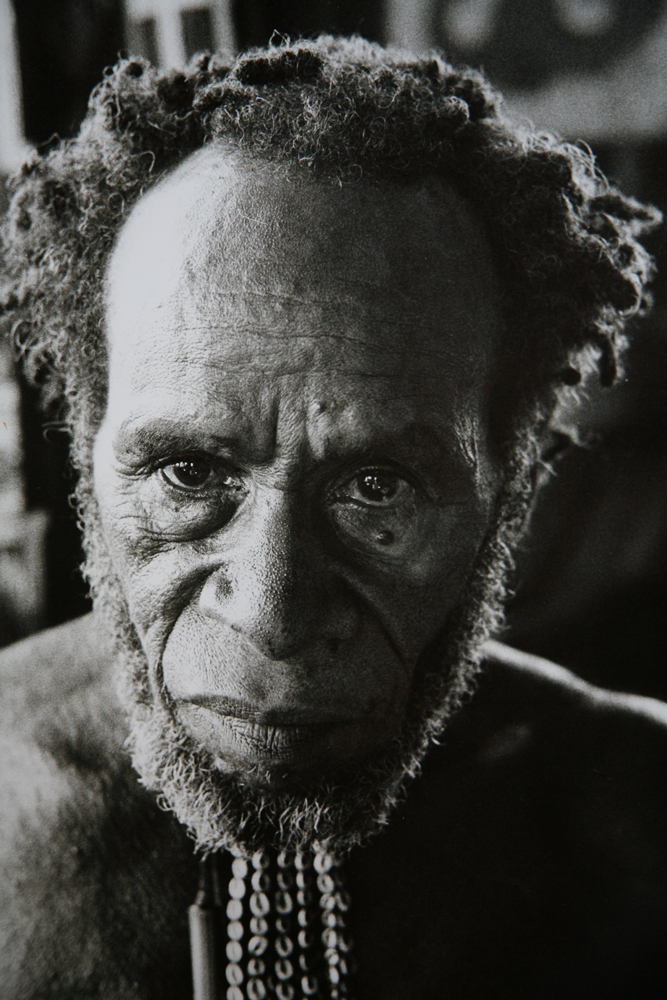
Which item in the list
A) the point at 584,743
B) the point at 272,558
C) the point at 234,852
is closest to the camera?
the point at 272,558

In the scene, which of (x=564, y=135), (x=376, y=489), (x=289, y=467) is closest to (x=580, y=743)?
(x=376, y=489)

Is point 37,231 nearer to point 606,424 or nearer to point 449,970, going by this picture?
point 606,424

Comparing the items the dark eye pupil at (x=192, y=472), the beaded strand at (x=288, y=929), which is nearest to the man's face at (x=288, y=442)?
the dark eye pupil at (x=192, y=472)

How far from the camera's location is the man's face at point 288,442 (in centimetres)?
90

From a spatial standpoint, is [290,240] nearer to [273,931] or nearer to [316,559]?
[316,559]

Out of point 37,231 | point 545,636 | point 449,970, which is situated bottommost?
point 449,970

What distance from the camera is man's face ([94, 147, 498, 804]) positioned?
2.95 ft

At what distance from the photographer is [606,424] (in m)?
1.24

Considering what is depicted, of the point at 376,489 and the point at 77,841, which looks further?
the point at 77,841

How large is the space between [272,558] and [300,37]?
2.59 feet

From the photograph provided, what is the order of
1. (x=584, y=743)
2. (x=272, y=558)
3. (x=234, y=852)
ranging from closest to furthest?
(x=272, y=558)
(x=234, y=852)
(x=584, y=743)

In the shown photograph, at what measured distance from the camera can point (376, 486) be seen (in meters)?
0.96

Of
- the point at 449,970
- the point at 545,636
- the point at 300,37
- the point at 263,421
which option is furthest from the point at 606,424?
the point at 449,970

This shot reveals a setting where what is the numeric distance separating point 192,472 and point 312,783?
18.1 inches
